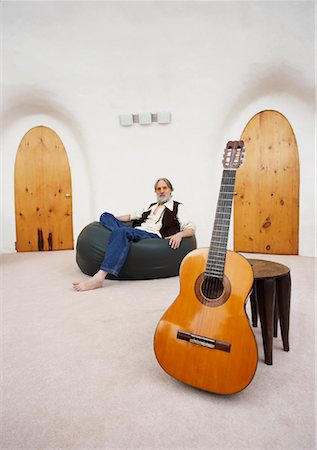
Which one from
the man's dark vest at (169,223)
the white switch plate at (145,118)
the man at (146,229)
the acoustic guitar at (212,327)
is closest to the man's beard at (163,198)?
the man at (146,229)

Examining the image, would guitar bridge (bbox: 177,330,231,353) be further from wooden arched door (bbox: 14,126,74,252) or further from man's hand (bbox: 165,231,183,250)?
wooden arched door (bbox: 14,126,74,252)

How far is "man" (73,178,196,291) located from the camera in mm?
2697

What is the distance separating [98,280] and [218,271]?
1.59 metres

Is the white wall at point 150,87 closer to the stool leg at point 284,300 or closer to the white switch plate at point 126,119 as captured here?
the white switch plate at point 126,119

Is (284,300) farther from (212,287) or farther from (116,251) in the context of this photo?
(116,251)

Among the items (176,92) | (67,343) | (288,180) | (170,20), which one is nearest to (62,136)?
(176,92)

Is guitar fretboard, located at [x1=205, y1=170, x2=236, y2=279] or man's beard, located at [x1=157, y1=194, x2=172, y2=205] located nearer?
guitar fretboard, located at [x1=205, y1=170, x2=236, y2=279]

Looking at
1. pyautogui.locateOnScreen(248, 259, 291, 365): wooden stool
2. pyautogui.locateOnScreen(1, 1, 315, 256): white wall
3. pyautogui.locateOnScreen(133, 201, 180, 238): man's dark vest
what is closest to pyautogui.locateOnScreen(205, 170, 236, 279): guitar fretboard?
pyautogui.locateOnScreen(248, 259, 291, 365): wooden stool

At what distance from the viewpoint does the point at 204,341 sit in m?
1.23

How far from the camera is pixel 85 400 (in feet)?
4.07

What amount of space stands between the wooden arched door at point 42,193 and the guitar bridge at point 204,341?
3.82 metres

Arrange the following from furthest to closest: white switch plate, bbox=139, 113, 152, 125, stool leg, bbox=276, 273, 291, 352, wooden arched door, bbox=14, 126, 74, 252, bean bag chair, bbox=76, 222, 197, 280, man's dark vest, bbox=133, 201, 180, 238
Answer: wooden arched door, bbox=14, 126, 74, 252 < white switch plate, bbox=139, 113, 152, 125 < man's dark vest, bbox=133, 201, 180, 238 < bean bag chair, bbox=76, 222, 197, 280 < stool leg, bbox=276, 273, 291, 352

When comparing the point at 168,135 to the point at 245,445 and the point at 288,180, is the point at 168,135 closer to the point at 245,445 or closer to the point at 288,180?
the point at 288,180

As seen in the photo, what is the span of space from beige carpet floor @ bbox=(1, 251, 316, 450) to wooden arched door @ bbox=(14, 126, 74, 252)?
2642 millimetres
